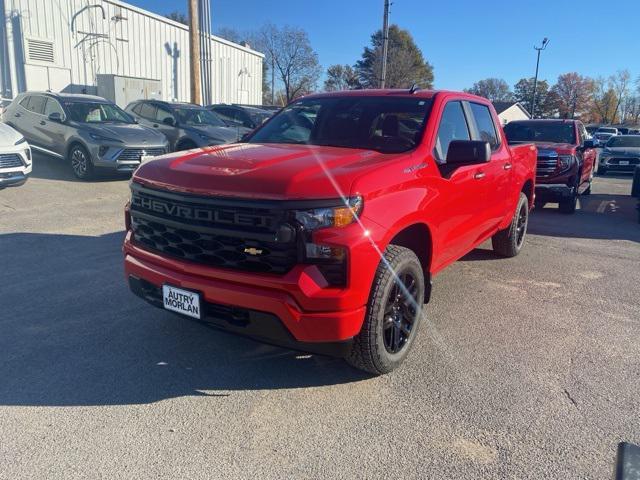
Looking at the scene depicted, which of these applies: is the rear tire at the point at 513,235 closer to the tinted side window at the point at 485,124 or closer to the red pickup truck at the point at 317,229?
the tinted side window at the point at 485,124

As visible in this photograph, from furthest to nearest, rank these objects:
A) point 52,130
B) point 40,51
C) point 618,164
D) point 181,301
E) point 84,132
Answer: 1. point 618,164
2. point 40,51
3. point 52,130
4. point 84,132
5. point 181,301

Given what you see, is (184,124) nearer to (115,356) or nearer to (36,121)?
(36,121)

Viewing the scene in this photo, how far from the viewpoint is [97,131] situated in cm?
1085

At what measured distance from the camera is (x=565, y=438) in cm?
287

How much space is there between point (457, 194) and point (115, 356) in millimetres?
2889

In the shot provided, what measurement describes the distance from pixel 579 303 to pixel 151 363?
401cm

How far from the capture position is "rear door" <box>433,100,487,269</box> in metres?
4.01

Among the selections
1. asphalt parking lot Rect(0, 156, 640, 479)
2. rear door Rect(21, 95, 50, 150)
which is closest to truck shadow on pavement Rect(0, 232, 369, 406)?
asphalt parking lot Rect(0, 156, 640, 479)

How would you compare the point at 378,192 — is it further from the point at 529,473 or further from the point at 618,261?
the point at 618,261

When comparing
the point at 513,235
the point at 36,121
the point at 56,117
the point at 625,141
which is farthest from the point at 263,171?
the point at 625,141

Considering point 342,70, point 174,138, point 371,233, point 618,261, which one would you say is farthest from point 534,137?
point 342,70

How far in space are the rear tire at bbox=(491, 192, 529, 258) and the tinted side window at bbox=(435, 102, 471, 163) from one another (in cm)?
197

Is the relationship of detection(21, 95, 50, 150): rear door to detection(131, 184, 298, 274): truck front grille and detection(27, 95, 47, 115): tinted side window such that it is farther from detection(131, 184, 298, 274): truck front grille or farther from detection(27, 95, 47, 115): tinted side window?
detection(131, 184, 298, 274): truck front grille

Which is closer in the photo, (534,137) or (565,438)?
(565,438)
